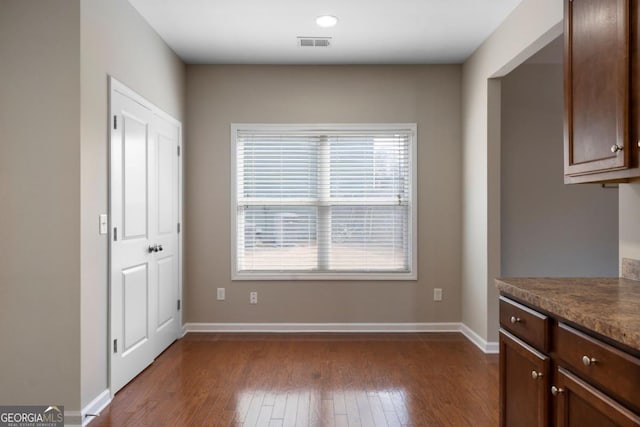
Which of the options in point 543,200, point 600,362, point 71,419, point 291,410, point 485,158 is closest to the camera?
point 600,362

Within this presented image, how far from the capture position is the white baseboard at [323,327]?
4.45 metres

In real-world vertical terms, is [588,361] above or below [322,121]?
below

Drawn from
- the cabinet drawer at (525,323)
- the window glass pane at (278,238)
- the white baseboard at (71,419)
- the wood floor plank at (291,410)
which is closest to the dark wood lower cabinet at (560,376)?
the cabinet drawer at (525,323)

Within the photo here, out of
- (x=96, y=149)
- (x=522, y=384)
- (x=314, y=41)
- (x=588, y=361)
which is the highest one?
(x=314, y=41)

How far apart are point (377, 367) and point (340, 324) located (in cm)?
105

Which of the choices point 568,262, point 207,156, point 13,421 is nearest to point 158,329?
point 13,421

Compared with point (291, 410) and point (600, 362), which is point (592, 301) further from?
point (291, 410)

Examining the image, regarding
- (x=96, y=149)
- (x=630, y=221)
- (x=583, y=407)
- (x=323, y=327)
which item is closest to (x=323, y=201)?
(x=323, y=327)

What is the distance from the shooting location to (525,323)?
1.80 metres

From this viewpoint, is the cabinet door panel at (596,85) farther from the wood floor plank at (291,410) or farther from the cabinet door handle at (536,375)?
the wood floor plank at (291,410)

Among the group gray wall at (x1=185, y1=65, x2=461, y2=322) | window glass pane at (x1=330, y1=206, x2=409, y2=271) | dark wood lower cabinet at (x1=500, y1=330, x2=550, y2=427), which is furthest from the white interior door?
dark wood lower cabinet at (x1=500, y1=330, x2=550, y2=427)

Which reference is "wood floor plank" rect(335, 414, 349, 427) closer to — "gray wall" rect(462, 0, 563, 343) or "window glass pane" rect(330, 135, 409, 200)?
"gray wall" rect(462, 0, 563, 343)

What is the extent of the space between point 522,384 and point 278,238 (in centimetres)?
303

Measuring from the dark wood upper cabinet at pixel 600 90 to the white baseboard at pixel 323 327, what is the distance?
105 inches
